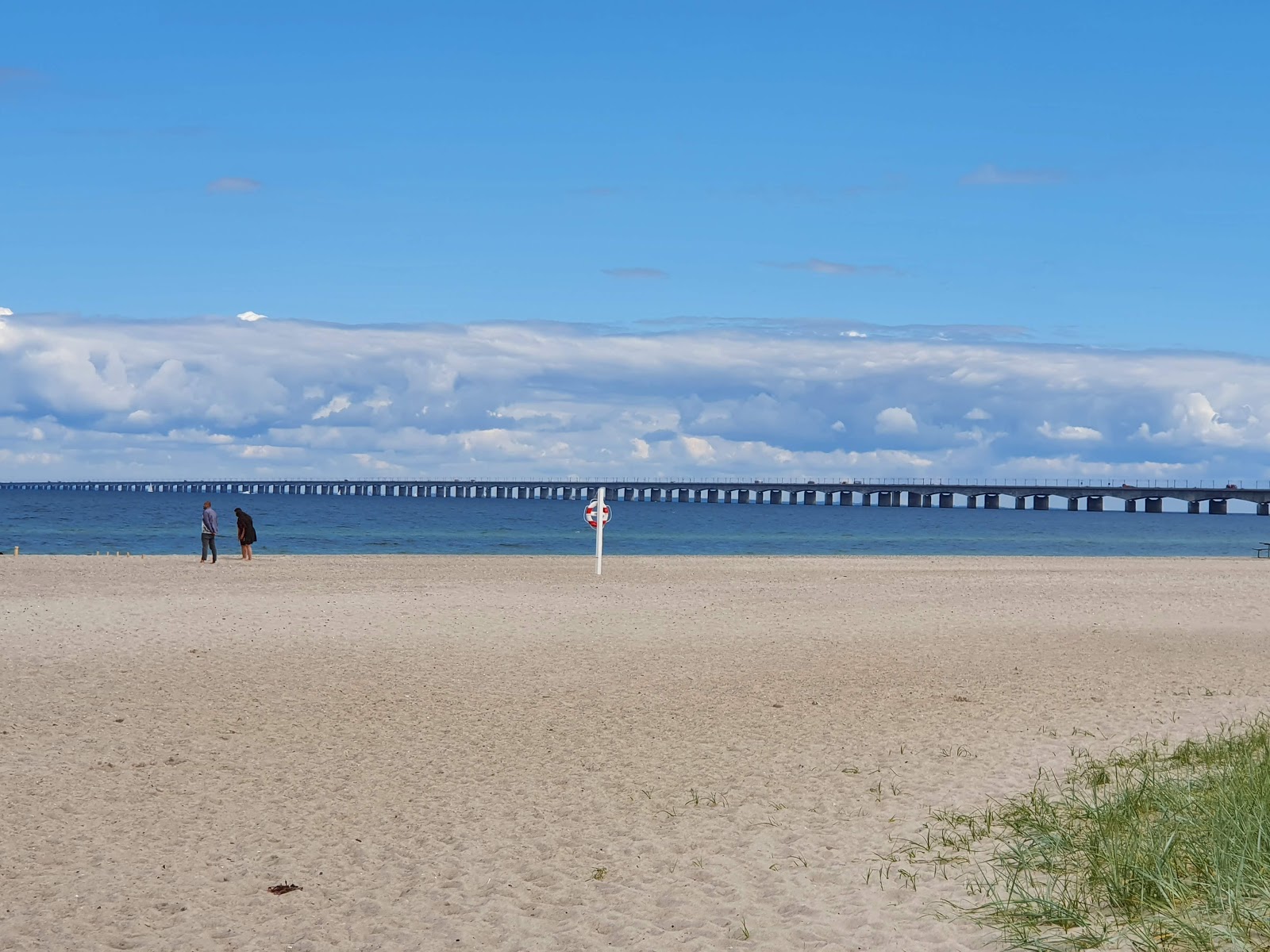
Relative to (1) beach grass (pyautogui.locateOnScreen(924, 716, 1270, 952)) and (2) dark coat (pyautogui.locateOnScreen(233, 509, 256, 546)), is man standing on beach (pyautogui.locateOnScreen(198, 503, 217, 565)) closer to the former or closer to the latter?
(2) dark coat (pyautogui.locateOnScreen(233, 509, 256, 546))

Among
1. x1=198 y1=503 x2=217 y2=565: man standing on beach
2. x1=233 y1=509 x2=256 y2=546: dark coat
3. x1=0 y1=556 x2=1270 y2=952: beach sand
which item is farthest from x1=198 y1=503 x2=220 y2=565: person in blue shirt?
x1=0 y1=556 x2=1270 y2=952: beach sand

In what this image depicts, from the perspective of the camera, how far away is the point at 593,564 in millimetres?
35531

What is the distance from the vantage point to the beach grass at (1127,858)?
17.9 feet

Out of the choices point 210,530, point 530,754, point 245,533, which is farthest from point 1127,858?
point 245,533

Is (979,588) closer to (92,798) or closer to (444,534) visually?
(92,798)

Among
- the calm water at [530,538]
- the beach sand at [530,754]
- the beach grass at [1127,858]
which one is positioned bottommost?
the calm water at [530,538]

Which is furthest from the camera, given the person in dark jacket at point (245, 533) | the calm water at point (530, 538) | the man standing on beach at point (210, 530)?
the calm water at point (530, 538)

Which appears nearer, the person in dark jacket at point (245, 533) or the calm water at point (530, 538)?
the person in dark jacket at point (245, 533)

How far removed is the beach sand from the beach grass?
1.06 ft

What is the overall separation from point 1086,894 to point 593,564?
29630 mm

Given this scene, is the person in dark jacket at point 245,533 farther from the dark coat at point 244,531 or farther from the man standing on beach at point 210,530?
the man standing on beach at point 210,530

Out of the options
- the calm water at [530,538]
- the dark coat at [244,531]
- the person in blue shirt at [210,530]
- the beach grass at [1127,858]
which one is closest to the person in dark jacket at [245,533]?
the dark coat at [244,531]

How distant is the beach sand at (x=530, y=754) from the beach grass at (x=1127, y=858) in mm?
323

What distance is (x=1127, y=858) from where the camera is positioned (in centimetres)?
618
